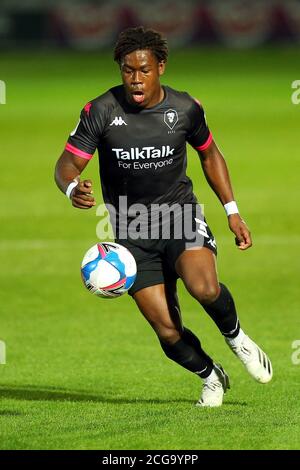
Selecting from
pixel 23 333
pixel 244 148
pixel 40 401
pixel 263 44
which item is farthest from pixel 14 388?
pixel 263 44

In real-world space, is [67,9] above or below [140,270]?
above

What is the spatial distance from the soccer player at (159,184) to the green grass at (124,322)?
1.81 feet

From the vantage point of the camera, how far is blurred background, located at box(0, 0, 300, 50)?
54.4 meters

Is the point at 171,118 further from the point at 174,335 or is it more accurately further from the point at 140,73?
the point at 174,335

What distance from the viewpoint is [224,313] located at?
9.41 meters

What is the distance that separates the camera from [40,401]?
10055mm

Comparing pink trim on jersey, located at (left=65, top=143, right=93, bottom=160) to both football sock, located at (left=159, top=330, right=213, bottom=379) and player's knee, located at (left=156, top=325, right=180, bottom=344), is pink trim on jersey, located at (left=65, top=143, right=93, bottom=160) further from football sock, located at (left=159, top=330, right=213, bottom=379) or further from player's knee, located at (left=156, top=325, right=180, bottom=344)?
football sock, located at (left=159, top=330, right=213, bottom=379)

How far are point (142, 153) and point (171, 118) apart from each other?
0.37 metres

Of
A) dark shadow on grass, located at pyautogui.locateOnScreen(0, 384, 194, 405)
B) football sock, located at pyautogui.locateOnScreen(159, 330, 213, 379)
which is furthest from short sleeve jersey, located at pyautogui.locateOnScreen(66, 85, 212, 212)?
dark shadow on grass, located at pyautogui.locateOnScreen(0, 384, 194, 405)

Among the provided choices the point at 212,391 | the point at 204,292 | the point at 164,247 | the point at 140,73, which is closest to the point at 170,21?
the point at 164,247

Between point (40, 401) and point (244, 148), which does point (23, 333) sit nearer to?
point (40, 401)

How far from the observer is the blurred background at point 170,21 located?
54375 mm

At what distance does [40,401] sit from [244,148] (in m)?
21.1

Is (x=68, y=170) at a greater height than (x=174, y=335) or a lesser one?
greater
